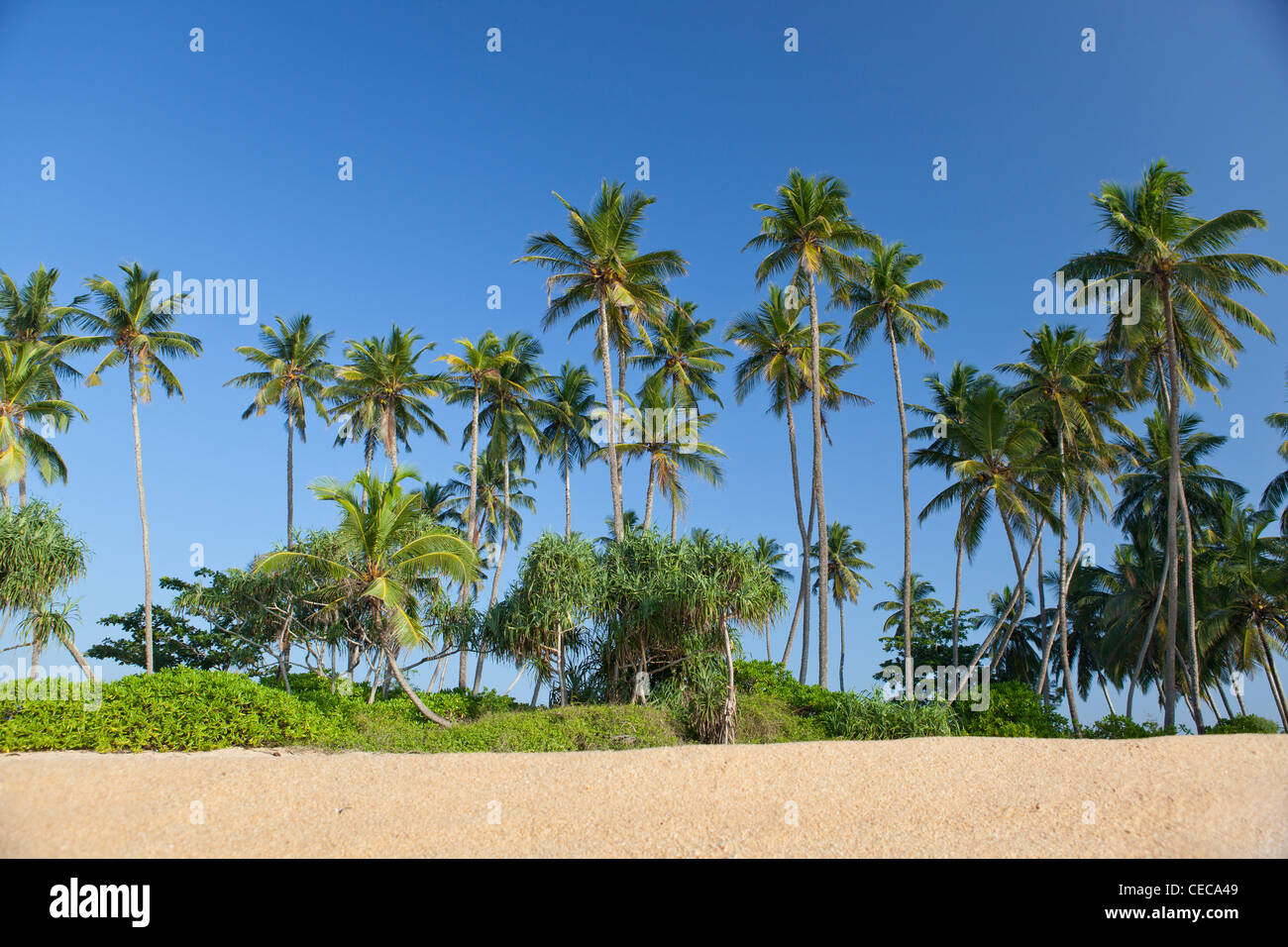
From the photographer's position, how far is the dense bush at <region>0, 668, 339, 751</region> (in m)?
14.2

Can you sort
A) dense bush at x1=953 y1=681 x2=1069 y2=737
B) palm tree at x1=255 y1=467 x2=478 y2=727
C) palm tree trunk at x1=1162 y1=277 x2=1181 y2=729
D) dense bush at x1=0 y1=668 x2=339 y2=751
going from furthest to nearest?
1. palm tree trunk at x1=1162 y1=277 x2=1181 y2=729
2. dense bush at x1=953 y1=681 x2=1069 y2=737
3. palm tree at x1=255 y1=467 x2=478 y2=727
4. dense bush at x1=0 y1=668 x2=339 y2=751

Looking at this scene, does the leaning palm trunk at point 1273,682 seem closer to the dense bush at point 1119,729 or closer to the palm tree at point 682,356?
the dense bush at point 1119,729

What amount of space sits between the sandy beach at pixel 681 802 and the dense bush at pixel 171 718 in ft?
5.64

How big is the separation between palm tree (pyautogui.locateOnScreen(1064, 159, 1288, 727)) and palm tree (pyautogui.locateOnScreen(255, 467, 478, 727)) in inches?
776

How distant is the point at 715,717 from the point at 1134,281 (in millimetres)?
17529

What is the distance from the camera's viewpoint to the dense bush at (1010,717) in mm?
19188

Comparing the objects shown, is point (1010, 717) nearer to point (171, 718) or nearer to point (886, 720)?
point (886, 720)

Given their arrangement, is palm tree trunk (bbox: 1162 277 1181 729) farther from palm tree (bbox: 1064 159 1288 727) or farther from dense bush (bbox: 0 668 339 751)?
dense bush (bbox: 0 668 339 751)

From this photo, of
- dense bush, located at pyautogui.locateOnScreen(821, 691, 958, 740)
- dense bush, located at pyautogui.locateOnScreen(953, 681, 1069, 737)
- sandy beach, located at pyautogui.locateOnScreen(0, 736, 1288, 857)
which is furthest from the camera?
dense bush, located at pyautogui.locateOnScreen(953, 681, 1069, 737)

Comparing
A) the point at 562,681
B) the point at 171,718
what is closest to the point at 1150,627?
the point at 562,681

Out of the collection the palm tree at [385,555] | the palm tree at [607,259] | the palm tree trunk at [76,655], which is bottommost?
the palm tree trunk at [76,655]

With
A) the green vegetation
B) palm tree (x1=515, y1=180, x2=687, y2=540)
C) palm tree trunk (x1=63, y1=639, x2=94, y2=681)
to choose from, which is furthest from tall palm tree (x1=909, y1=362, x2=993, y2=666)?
palm tree trunk (x1=63, y1=639, x2=94, y2=681)

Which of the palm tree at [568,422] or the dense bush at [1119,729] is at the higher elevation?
the palm tree at [568,422]

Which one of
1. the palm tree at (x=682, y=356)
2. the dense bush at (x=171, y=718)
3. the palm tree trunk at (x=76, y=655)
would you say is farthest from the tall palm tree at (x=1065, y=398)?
the palm tree trunk at (x=76, y=655)
